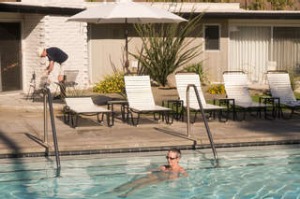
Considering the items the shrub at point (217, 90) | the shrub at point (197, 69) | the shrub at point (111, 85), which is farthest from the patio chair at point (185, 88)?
the shrub at point (197, 69)

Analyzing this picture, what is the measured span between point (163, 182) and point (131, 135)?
2.59 meters

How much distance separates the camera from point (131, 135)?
42.2 ft

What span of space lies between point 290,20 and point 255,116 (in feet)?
35.1

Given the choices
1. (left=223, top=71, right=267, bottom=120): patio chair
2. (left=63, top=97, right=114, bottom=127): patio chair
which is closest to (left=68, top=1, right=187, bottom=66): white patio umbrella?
(left=63, top=97, right=114, bottom=127): patio chair

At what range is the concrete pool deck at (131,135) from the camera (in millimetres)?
11742

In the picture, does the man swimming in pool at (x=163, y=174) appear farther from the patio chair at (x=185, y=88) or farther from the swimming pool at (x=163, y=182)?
the patio chair at (x=185, y=88)

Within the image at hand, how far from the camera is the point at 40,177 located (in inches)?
416

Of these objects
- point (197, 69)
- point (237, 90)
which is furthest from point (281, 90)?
point (197, 69)

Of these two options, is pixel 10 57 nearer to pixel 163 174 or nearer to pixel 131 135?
pixel 131 135

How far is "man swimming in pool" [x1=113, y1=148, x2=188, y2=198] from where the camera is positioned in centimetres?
1009

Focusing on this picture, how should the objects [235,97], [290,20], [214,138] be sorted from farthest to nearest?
1. [290,20]
2. [235,97]
3. [214,138]

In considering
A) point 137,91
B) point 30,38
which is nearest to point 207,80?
point 30,38

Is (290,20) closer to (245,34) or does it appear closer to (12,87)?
(245,34)

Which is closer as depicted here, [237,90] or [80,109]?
[80,109]
